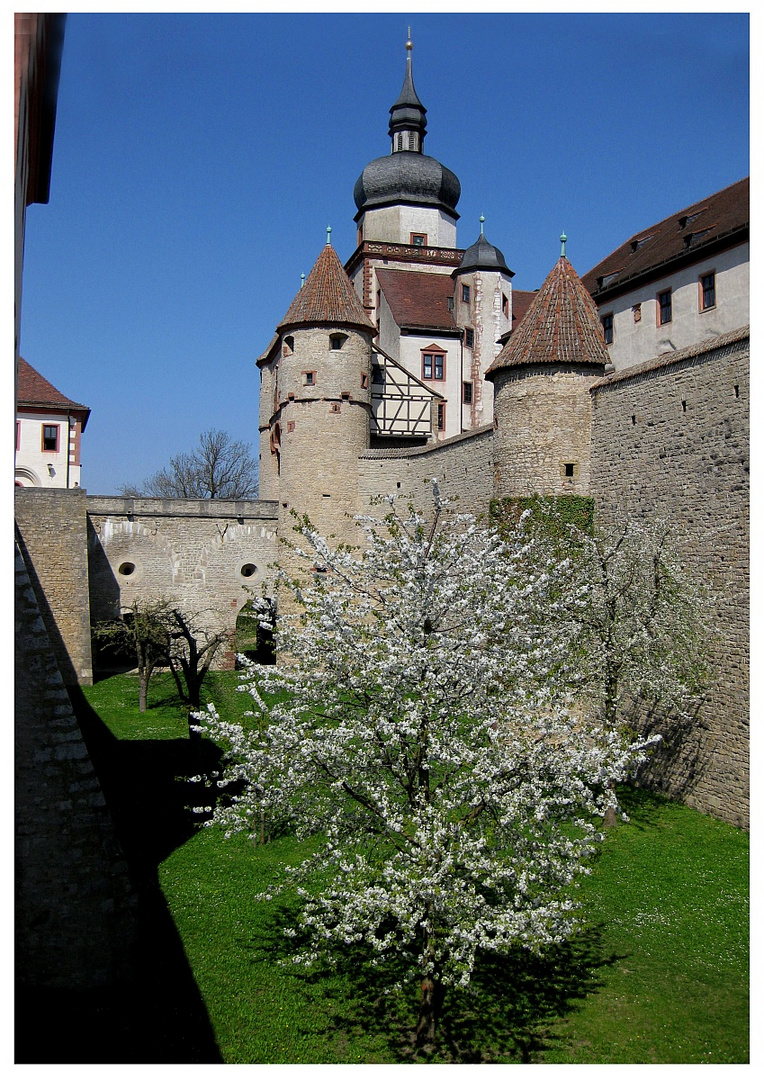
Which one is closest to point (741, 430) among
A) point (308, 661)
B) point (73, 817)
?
point (308, 661)

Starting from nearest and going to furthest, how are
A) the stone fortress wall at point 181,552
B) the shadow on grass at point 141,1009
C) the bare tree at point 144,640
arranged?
1. the shadow on grass at point 141,1009
2. the bare tree at point 144,640
3. the stone fortress wall at point 181,552

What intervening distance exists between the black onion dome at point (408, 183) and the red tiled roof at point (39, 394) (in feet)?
44.2

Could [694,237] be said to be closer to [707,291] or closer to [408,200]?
[707,291]

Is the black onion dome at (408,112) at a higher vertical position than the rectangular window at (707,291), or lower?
higher

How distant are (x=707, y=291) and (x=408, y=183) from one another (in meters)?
16.8

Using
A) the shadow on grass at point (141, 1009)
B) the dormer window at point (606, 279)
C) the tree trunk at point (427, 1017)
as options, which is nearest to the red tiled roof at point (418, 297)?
the dormer window at point (606, 279)

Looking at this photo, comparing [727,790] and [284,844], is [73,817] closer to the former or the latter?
[284,844]

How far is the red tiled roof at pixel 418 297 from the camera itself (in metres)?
31.2

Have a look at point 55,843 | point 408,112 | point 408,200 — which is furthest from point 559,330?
point 408,112

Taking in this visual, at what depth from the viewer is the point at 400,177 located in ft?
114

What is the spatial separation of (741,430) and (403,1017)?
9060mm

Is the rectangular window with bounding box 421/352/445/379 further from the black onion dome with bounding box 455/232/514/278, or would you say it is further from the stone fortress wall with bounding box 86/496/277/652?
the stone fortress wall with bounding box 86/496/277/652

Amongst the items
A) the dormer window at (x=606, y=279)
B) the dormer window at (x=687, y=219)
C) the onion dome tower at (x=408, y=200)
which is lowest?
the dormer window at (x=606, y=279)

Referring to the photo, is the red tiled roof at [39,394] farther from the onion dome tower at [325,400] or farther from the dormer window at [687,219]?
the dormer window at [687,219]
